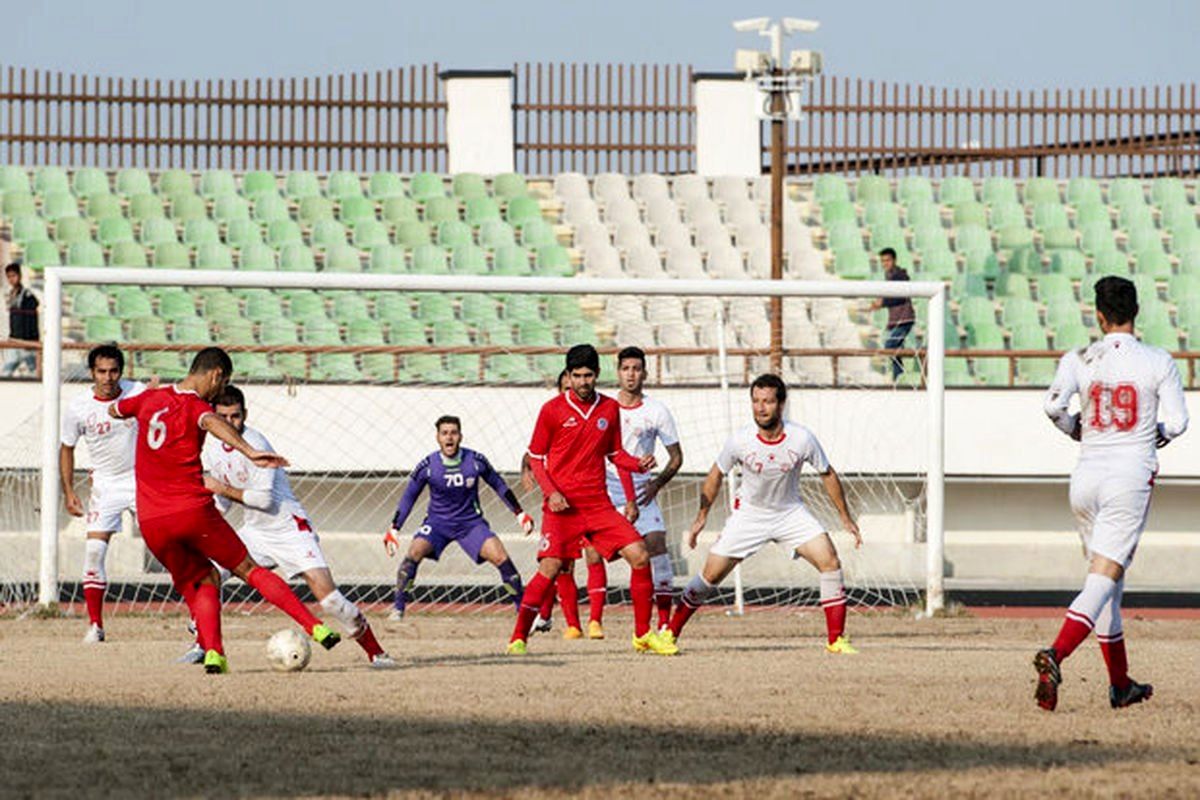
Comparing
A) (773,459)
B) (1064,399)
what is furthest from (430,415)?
(1064,399)

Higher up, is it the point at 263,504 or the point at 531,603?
the point at 263,504

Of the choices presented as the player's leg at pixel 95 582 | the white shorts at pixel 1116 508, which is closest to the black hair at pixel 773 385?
the white shorts at pixel 1116 508

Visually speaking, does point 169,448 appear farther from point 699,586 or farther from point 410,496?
point 410,496

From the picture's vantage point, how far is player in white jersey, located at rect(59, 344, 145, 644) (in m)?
15.4

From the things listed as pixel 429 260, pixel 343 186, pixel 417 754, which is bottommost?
pixel 417 754

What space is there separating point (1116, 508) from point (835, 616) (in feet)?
13.9

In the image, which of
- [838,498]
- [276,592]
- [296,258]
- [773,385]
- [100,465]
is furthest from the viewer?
[296,258]

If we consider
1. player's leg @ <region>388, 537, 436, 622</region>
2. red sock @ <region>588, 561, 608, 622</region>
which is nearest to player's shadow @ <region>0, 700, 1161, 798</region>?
red sock @ <region>588, 561, 608, 622</region>

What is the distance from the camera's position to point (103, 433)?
15844 millimetres

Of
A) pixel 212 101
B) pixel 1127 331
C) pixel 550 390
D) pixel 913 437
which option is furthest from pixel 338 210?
pixel 1127 331

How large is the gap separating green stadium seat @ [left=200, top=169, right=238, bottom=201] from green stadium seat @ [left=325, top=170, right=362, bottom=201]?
134 cm

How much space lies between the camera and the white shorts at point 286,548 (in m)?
13.4

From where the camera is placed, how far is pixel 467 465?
17891 mm

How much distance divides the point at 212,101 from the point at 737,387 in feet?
37.8
